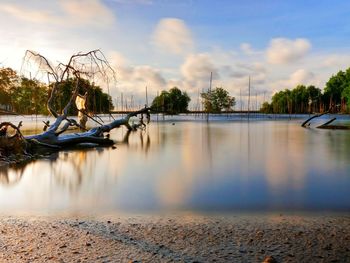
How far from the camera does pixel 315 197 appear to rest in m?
8.61

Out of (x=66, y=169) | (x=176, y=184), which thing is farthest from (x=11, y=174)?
(x=176, y=184)

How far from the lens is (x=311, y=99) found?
13662cm

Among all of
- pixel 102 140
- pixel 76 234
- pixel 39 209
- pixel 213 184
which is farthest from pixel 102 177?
pixel 102 140

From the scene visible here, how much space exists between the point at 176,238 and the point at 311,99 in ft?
461

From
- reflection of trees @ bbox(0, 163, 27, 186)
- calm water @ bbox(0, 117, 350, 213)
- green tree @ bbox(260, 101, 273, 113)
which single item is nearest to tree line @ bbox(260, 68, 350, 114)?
green tree @ bbox(260, 101, 273, 113)

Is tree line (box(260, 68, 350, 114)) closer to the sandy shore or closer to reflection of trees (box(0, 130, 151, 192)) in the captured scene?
reflection of trees (box(0, 130, 151, 192))

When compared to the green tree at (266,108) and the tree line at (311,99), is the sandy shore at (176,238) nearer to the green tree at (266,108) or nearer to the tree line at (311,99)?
the tree line at (311,99)

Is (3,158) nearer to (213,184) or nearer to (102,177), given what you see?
(102,177)

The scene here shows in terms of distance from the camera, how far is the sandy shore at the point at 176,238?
4.66 meters

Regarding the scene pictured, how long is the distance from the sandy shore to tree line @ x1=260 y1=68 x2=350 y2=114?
98.7 meters

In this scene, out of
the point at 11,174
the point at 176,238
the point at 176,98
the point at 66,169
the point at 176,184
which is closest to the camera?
the point at 176,238

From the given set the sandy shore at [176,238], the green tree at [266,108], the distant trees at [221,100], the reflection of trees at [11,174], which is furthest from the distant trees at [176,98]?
the sandy shore at [176,238]

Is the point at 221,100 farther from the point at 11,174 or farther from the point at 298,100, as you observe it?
the point at 11,174

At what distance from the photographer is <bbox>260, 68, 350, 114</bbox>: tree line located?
116 m
